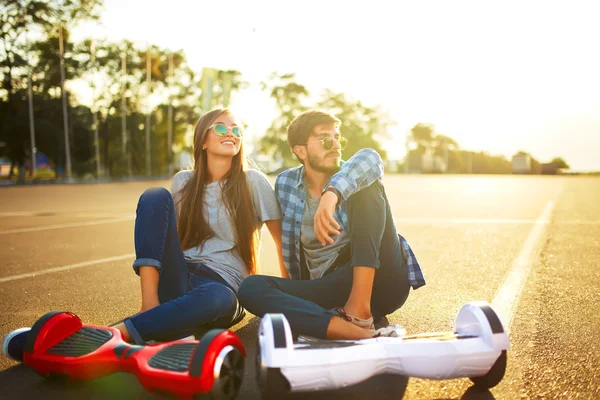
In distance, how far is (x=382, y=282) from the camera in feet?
11.2

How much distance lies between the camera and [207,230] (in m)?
3.73

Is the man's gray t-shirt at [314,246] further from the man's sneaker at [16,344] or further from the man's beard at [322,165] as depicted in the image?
the man's sneaker at [16,344]

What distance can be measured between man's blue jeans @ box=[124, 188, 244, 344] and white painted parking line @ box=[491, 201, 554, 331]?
1633 mm

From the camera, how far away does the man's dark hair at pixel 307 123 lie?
3531mm

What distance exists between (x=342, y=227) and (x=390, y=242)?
0.26 m

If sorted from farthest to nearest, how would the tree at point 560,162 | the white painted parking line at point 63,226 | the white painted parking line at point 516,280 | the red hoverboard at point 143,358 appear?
the tree at point 560,162 < the white painted parking line at point 63,226 < the white painted parking line at point 516,280 < the red hoverboard at point 143,358

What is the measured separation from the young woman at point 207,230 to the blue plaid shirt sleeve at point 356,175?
0.70 meters

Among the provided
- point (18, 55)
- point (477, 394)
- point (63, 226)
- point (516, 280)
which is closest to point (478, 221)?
point (516, 280)

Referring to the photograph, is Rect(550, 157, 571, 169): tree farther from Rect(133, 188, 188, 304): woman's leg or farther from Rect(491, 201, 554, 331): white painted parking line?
Rect(133, 188, 188, 304): woman's leg

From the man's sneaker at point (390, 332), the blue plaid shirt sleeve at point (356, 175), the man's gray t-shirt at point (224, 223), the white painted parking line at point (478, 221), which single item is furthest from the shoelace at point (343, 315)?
the white painted parking line at point (478, 221)

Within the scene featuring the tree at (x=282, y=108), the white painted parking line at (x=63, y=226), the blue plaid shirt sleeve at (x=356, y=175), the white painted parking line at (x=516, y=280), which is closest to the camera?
the blue plaid shirt sleeve at (x=356, y=175)

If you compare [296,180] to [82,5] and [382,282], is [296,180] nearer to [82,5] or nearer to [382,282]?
[382,282]

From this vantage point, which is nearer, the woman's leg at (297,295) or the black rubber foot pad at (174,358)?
the black rubber foot pad at (174,358)

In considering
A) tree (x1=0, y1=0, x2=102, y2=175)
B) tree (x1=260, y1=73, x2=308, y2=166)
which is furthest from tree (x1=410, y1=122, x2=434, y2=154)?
tree (x1=0, y1=0, x2=102, y2=175)
